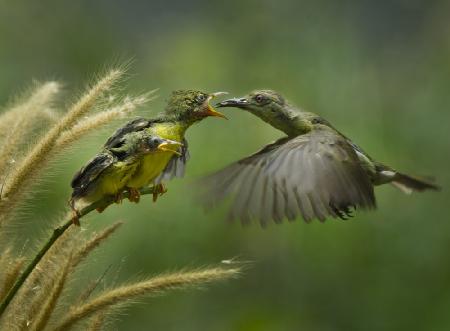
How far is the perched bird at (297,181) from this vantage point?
215 cm

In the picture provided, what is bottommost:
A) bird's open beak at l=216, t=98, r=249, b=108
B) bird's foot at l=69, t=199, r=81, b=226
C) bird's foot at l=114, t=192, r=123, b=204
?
bird's foot at l=69, t=199, r=81, b=226

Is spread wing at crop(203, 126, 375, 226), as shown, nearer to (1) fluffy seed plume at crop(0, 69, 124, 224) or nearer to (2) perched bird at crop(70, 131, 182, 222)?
(2) perched bird at crop(70, 131, 182, 222)

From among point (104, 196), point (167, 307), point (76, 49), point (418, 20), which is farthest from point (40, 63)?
point (104, 196)

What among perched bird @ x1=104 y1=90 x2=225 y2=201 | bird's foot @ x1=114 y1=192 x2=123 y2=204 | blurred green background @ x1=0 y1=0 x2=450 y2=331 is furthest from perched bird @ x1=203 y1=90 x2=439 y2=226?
blurred green background @ x1=0 y1=0 x2=450 y2=331

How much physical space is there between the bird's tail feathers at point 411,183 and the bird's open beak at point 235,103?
494mm

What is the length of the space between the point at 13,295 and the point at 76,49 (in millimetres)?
4328

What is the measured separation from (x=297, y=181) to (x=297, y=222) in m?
1.80

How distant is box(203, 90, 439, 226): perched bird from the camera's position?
2148 mm

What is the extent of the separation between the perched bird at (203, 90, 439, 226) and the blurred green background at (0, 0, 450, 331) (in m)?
1.03

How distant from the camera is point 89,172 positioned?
1855 millimetres

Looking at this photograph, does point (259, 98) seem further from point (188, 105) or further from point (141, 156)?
point (141, 156)

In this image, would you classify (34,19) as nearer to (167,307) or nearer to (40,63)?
(40,63)

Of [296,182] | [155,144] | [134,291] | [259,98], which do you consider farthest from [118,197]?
[259,98]

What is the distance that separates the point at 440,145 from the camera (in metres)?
4.53
